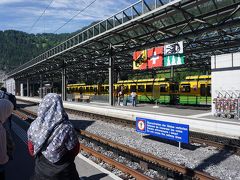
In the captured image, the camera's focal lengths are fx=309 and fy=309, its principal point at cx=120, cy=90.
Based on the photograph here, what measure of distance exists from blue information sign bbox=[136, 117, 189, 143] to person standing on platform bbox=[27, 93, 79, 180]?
26.1 ft

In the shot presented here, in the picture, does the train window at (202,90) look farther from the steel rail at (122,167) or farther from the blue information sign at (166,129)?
the steel rail at (122,167)

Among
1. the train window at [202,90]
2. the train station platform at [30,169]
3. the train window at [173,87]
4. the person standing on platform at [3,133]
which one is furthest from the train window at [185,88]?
the person standing on platform at [3,133]

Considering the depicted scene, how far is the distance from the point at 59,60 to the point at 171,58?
24.4 m

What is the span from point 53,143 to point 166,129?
29.7 feet

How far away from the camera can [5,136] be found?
4184mm

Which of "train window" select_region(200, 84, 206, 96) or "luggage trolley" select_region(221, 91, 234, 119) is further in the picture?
"train window" select_region(200, 84, 206, 96)

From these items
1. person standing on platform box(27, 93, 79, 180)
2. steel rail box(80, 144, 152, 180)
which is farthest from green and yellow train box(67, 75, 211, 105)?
person standing on platform box(27, 93, 79, 180)

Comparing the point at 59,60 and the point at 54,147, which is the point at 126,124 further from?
the point at 59,60

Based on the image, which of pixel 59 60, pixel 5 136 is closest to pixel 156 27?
pixel 5 136

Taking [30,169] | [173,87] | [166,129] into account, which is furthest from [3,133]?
[173,87]

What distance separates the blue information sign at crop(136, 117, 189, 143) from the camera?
10.9 m

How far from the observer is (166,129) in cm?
1185

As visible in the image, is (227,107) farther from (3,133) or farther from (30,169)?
(3,133)

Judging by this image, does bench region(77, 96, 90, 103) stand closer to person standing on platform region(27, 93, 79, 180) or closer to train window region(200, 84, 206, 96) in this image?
train window region(200, 84, 206, 96)
